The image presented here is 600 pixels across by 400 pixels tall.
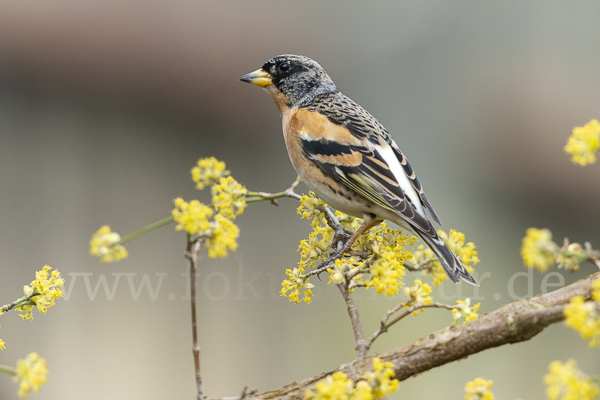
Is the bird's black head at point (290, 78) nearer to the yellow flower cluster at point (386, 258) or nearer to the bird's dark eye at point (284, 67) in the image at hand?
the bird's dark eye at point (284, 67)

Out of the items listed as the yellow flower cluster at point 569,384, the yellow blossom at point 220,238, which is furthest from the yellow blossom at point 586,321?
the yellow blossom at point 220,238

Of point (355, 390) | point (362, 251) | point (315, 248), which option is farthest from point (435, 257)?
point (355, 390)

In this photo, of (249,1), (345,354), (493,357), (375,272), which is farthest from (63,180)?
(493,357)

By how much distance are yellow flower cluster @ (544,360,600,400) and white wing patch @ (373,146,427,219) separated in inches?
47.9

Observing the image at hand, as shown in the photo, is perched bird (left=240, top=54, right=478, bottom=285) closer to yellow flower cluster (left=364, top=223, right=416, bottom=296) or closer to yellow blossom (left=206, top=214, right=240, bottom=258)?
yellow flower cluster (left=364, top=223, right=416, bottom=296)

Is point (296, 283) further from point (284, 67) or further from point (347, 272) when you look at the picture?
point (284, 67)

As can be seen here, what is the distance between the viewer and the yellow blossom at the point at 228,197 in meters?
1.12

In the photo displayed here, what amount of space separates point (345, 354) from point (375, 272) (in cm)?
295

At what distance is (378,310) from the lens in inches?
157

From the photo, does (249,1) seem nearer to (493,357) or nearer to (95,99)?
(95,99)

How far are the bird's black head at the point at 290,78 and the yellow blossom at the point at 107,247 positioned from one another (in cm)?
174

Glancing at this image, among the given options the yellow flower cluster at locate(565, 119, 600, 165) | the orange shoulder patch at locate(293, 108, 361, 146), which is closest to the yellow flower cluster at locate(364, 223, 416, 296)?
the yellow flower cluster at locate(565, 119, 600, 165)

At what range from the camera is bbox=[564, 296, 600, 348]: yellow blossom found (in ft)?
2.57

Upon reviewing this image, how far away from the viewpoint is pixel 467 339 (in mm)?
1201
